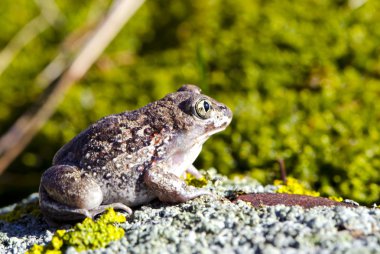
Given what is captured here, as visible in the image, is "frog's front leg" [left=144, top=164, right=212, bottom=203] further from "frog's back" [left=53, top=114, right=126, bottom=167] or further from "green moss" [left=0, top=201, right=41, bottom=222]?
"green moss" [left=0, top=201, right=41, bottom=222]

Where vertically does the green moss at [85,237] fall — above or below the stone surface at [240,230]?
below

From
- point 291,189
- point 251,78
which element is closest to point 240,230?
point 291,189

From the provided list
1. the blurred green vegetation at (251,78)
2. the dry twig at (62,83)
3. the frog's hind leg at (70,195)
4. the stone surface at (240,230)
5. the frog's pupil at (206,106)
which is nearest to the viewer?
the stone surface at (240,230)

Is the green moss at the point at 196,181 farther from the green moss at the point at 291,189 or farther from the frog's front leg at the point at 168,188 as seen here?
the green moss at the point at 291,189

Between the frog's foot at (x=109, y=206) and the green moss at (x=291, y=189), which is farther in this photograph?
the green moss at (x=291, y=189)

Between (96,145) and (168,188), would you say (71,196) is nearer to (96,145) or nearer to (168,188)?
(96,145)

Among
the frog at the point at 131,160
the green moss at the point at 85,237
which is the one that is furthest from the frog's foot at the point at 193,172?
the green moss at the point at 85,237

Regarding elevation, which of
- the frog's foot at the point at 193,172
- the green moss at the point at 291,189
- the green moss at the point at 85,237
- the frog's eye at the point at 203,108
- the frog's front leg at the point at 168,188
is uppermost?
the green moss at the point at 291,189
